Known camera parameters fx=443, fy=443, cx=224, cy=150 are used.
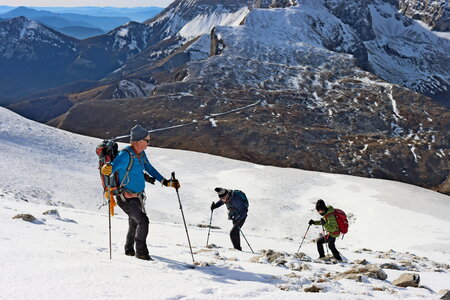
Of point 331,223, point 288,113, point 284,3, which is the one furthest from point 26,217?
point 284,3

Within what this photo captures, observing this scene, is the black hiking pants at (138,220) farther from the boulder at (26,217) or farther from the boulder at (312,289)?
the boulder at (26,217)

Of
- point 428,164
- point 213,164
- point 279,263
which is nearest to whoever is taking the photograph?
point 279,263

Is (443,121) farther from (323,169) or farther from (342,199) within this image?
(342,199)

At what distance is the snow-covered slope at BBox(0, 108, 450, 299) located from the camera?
695 cm

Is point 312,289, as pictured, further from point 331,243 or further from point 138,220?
point 331,243

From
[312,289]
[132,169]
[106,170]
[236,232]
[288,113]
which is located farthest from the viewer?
[288,113]

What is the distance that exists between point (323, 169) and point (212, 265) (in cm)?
5841

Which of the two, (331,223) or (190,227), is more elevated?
(331,223)

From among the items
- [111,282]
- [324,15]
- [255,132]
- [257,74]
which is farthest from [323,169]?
[324,15]

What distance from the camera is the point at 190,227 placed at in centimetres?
2166

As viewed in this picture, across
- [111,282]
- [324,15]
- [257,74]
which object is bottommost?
[111,282]

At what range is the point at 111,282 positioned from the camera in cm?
668

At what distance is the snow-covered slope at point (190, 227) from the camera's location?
22.8ft

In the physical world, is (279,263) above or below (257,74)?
below
